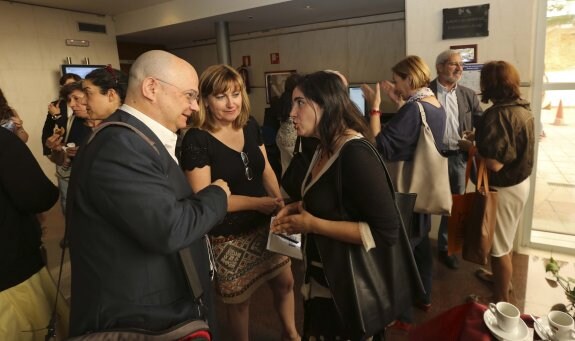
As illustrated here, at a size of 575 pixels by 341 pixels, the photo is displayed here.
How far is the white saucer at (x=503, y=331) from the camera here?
977 mm

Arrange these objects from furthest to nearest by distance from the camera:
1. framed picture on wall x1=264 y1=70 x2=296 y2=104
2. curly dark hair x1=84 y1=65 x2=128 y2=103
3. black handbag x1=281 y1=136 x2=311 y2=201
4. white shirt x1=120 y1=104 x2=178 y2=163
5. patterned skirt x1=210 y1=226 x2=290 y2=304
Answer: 1. framed picture on wall x1=264 y1=70 x2=296 y2=104
2. curly dark hair x1=84 y1=65 x2=128 y2=103
3. patterned skirt x1=210 y1=226 x2=290 y2=304
4. black handbag x1=281 y1=136 x2=311 y2=201
5. white shirt x1=120 y1=104 x2=178 y2=163

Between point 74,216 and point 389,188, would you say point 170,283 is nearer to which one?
Answer: point 74,216

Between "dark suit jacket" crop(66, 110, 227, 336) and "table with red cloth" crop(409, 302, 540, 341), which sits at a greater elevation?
"dark suit jacket" crop(66, 110, 227, 336)

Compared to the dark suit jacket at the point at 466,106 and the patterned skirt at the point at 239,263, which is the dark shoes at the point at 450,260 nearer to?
the dark suit jacket at the point at 466,106

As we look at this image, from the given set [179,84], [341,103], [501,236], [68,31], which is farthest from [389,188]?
[68,31]

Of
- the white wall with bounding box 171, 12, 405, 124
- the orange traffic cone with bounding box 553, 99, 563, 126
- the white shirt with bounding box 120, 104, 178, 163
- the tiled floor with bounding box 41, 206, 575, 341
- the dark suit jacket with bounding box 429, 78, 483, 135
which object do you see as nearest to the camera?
the white shirt with bounding box 120, 104, 178, 163

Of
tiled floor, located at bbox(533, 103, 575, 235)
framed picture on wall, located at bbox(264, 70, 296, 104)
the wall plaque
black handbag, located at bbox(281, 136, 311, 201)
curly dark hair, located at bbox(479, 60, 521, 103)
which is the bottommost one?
tiled floor, located at bbox(533, 103, 575, 235)

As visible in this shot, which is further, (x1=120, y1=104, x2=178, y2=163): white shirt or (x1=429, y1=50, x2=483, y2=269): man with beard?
(x1=429, y1=50, x2=483, y2=269): man with beard

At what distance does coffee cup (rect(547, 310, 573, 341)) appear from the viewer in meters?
0.94

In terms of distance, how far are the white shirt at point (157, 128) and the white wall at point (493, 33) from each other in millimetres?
2596

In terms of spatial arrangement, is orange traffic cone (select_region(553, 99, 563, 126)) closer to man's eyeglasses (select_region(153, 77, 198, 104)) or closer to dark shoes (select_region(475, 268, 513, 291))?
dark shoes (select_region(475, 268, 513, 291))

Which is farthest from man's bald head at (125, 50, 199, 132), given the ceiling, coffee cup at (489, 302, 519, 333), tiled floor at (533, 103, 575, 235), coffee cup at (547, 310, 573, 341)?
the ceiling

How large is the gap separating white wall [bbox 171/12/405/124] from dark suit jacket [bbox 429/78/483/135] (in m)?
2.37

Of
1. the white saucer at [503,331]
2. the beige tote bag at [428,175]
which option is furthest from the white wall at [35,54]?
the white saucer at [503,331]
